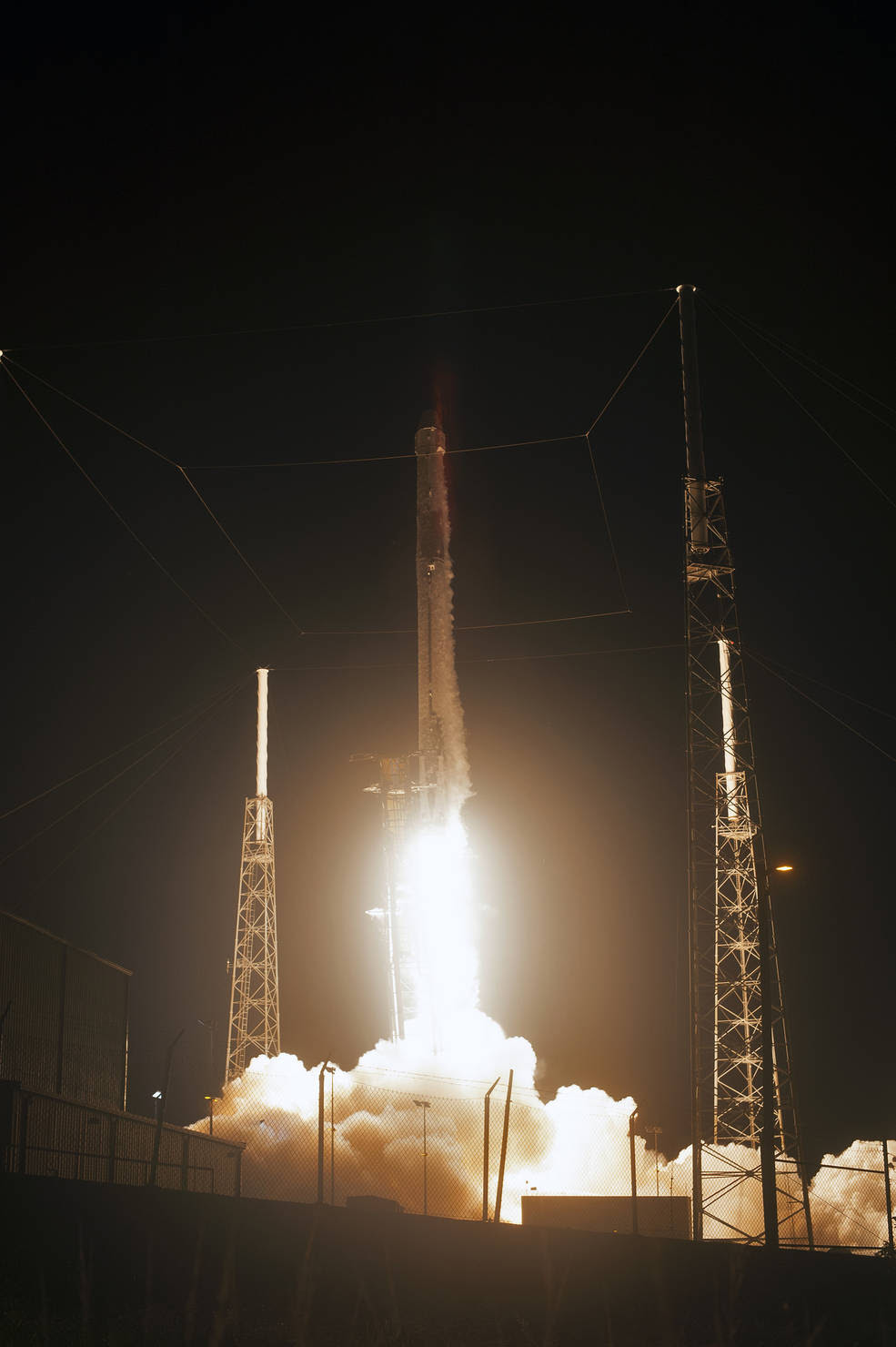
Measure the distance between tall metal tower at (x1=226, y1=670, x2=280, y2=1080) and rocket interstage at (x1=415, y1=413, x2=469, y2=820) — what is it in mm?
5949

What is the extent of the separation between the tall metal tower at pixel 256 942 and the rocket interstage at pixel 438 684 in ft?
19.5

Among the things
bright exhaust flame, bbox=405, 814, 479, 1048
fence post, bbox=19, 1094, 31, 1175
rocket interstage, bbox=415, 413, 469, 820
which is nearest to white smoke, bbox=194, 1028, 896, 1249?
bright exhaust flame, bbox=405, 814, 479, 1048

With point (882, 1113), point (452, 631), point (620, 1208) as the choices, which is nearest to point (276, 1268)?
point (620, 1208)

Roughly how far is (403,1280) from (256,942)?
29.0 metres

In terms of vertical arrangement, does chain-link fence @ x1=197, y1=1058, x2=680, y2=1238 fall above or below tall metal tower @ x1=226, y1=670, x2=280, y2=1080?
below

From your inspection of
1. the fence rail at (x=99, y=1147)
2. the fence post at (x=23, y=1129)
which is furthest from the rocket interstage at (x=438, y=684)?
the fence post at (x=23, y=1129)

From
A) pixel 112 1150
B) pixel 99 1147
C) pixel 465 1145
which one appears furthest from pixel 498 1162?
pixel 112 1150

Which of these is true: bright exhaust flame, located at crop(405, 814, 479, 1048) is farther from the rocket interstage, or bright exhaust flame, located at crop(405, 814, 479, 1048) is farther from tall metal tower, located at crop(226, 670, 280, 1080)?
tall metal tower, located at crop(226, 670, 280, 1080)

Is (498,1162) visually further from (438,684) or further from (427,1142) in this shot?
(438,684)

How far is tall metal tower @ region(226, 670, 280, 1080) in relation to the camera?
44719mm

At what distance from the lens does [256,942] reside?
46219mm

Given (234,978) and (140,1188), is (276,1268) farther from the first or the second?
(234,978)

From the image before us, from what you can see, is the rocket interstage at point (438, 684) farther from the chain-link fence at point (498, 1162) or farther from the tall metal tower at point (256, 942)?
the chain-link fence at point (498, 1162)

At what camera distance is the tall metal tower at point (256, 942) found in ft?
147
